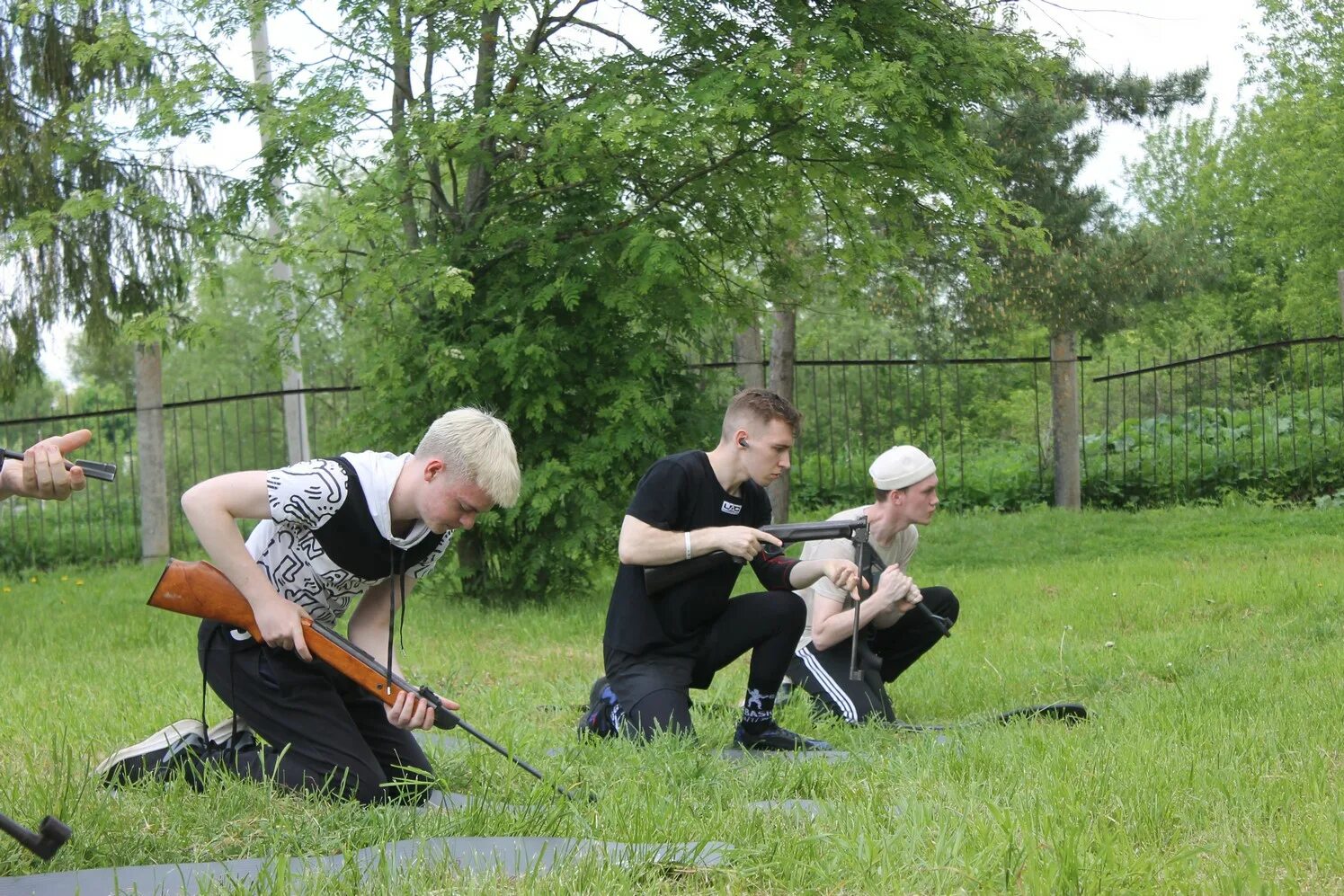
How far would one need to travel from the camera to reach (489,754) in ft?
15.2

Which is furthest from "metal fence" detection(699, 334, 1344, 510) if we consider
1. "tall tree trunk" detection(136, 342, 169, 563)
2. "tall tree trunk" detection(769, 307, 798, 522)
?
"tall tree trunk" detection(136, 342, 169, 563)

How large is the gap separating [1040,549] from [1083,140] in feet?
13.9

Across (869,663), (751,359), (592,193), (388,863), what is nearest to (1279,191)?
(751,359)

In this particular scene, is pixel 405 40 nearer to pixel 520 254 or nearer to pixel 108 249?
pixel 520 254

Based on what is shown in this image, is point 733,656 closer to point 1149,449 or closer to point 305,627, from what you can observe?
point 305,627

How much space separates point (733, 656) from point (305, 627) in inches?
80.3

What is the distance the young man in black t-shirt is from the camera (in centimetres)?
533

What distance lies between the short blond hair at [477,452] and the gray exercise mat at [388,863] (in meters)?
1.03

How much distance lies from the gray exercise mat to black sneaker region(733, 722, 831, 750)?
1745 millimetres

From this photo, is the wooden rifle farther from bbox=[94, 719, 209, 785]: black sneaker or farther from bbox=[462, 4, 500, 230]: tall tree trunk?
bbox=[462, 4, 500, 230]: tall tree trunk

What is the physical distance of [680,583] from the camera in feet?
18.0

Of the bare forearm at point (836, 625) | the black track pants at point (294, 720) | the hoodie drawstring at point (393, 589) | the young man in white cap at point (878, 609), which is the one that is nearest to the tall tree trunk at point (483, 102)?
the young man in white cap at point (878, 609)

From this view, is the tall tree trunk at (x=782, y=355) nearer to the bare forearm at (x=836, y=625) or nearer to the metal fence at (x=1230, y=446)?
the metal fence at (x=1230, y=446)

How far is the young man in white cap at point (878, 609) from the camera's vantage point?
19.1ft
